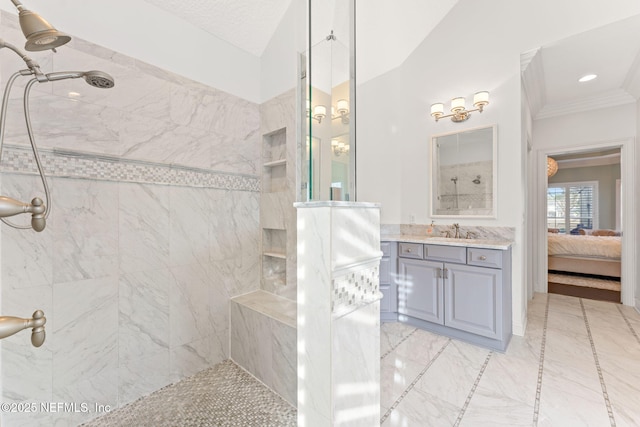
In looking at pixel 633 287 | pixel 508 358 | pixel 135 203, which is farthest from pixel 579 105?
pixel 135 203

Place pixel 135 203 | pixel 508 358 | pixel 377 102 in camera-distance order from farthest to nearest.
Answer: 1. pixel 377 102
2. pixel 508 358
3. pixel 135 203

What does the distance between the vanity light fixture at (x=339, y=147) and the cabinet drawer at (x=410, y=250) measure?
6.10 feet

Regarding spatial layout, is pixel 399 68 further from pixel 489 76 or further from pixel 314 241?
pixel 314 241

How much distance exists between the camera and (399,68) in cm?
334

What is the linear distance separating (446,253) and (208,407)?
220 cm

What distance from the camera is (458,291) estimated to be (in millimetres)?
2443

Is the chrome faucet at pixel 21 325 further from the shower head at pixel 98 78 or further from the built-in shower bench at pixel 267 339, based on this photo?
the built-in shower bench at pixel 267 339

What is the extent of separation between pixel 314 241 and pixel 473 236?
2443 millimetres

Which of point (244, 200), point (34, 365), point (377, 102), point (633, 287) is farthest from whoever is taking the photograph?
point (377, 102)

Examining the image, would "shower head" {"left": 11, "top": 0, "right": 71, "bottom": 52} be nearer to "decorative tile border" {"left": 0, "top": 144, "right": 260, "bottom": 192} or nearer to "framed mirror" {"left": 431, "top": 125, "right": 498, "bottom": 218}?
"decorative tile border" {"left": 0, "top": 144, "right": 260, "bottom": 192}

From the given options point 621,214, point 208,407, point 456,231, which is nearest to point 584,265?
point 621,214

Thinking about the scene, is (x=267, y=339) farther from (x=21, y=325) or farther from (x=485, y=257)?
(x=485, y=257)

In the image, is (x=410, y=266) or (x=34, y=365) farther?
(x=410, y=266)

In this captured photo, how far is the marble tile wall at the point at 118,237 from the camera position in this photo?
57.2 inches
